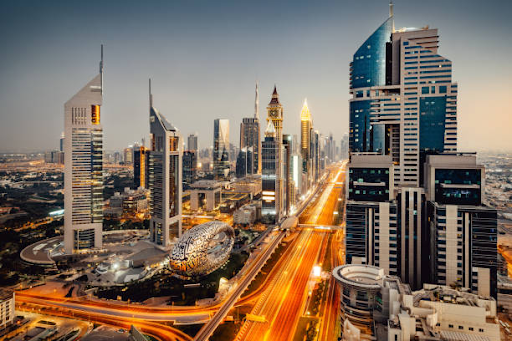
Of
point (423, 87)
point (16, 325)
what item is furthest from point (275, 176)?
point (16, 325)

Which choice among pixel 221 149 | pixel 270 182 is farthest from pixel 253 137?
pixel 270 182

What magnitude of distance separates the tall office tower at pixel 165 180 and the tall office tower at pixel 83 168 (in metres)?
7.94

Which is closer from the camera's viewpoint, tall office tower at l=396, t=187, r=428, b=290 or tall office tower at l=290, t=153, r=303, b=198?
tall office tower at l=396, t=187, r=428, b=290

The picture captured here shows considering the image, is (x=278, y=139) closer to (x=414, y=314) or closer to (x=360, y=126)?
(x=360, y=126)

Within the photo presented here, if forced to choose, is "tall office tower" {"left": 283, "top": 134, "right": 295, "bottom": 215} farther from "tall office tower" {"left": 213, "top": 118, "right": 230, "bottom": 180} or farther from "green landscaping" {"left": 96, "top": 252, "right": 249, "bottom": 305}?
"tall office tower" {"left": 213, "top": 118, "right": 230, "bottom": 180}

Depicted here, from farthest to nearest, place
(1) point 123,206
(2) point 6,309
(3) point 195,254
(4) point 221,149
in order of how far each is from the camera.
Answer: (4) point 221,149 < (1) point 123,206 < (3) point 195,254 < (2) point 6,309

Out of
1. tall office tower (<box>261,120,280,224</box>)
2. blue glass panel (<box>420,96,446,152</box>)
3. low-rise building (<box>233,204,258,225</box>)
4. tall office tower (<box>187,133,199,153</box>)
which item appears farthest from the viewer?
tall office tower (<box>187,133,199,153</box>)

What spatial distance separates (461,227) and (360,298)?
13579mm

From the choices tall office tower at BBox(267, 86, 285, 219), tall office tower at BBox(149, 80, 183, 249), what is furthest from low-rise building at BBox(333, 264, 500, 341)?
tall office tower at BBox(267, 86, 285, 219)

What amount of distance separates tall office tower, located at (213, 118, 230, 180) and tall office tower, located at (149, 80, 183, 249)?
6575cm

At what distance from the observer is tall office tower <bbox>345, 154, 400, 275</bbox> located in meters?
35.2

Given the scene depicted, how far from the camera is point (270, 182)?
233ft

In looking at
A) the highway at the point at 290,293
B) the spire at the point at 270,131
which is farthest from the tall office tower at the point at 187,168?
the highway at the point at 290,293

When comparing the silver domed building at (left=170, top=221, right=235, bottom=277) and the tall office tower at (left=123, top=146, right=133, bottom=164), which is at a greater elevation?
the tall office tower at (left=123, top=146, right=133, bottom=164)
